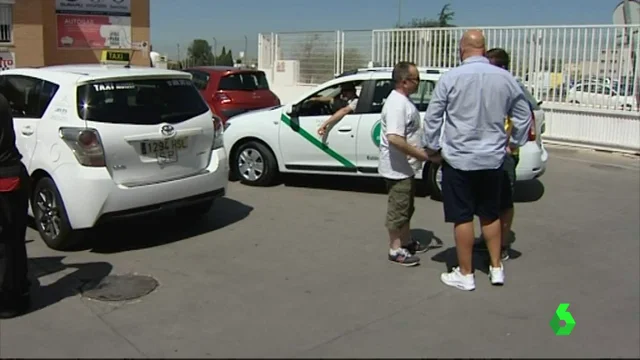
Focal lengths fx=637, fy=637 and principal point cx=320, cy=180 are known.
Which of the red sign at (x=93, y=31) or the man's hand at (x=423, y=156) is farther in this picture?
the red sign at (x=93, y=31)

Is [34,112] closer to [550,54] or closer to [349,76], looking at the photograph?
[349,76]

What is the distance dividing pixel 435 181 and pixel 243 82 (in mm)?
6534

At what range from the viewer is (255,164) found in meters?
8.88

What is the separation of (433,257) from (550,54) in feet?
29.7

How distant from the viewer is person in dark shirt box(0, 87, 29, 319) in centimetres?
418

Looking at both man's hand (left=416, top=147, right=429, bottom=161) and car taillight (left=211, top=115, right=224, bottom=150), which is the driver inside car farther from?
man's hand (left=416, top=147, right=429, bottom=161)

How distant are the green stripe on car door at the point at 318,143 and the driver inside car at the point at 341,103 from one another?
Answer: 17cm

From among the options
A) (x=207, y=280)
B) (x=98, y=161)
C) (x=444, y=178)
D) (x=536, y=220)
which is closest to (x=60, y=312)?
(x=207, y=280)

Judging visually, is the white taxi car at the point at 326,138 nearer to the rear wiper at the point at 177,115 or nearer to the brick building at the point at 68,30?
the rear wiper at the point at 177,115

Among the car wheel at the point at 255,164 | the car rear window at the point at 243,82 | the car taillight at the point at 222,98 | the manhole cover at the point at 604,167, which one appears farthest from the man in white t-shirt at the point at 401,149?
the car rear window at the point at 243,82

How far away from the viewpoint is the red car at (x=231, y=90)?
42.3 ft

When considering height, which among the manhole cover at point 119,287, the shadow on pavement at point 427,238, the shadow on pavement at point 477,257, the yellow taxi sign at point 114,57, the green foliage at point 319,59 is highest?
the green foliage at point 319,59

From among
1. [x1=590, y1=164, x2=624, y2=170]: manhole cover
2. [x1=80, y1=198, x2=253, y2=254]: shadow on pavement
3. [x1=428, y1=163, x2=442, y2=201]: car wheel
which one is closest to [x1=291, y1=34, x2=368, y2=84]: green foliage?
[x1=590, y1=164, x2=624, y2=170]: manhole cover

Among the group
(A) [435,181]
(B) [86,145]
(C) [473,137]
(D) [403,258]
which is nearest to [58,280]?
(B) [86,145]
